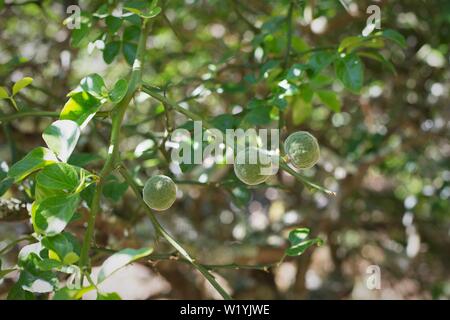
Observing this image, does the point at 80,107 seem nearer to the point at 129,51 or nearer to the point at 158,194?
the point at 158,194

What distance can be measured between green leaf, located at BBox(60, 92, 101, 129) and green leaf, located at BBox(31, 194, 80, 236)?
0.12 metres

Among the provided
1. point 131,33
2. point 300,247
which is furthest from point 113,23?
point 300,247

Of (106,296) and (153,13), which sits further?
(153,13)

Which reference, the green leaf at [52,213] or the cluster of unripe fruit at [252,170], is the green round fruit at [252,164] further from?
the green leaf at [52,213]

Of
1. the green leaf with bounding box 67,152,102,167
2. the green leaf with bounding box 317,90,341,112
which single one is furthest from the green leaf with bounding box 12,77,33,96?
the green leaf with bounding box 317,90,341,112

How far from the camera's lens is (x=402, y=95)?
2.01m

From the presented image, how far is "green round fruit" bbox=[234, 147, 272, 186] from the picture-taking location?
81 centimetres

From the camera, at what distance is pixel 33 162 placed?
0.76 metres

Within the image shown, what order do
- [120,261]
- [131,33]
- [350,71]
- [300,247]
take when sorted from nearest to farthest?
[120,261] → [300,247] → [350,71] → [131,33]

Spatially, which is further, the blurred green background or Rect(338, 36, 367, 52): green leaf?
the blurred green background

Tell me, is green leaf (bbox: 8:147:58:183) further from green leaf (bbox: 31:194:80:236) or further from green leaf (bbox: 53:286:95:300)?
green leaf (bbox: 53:286:95:300)

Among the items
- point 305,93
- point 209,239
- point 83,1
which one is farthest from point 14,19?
point 305,93

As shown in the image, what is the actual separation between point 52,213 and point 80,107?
175mm
